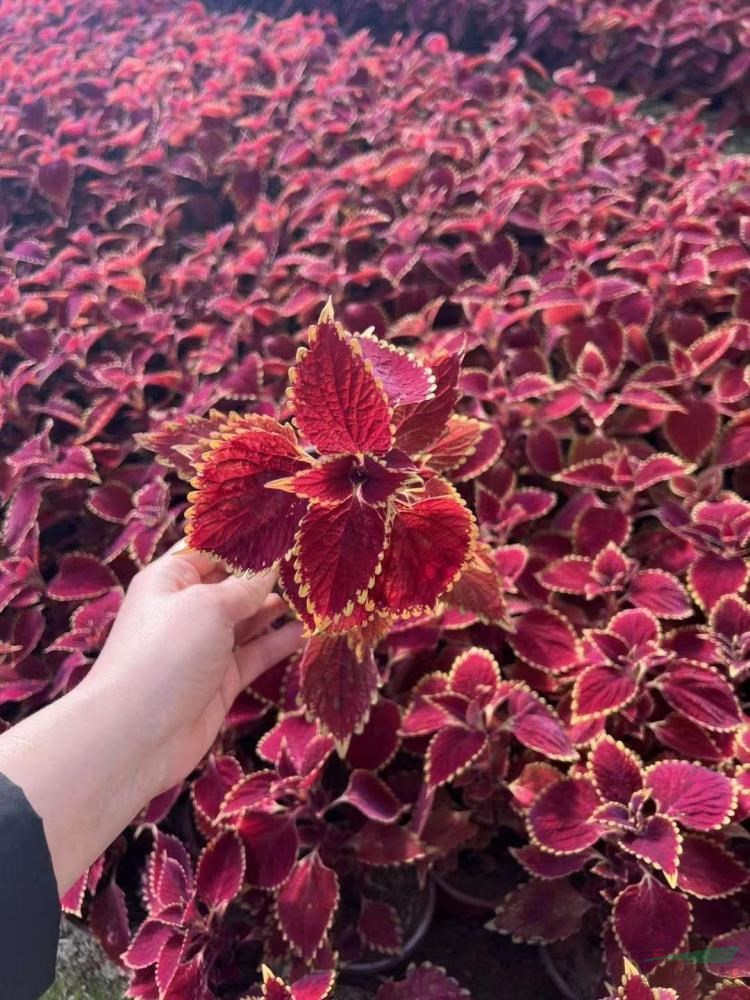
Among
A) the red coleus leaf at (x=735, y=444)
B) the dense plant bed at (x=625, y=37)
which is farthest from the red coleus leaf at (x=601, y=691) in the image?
the dense plant bed at (x=625, y=37)

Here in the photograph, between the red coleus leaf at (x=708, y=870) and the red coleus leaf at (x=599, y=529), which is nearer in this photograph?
the red coleus leaf at (x=708, y=870)

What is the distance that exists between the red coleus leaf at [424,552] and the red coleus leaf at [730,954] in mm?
507

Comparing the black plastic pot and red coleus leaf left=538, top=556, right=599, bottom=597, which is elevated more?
red coleus leaf left=538, top=556, right=599, bottom=597

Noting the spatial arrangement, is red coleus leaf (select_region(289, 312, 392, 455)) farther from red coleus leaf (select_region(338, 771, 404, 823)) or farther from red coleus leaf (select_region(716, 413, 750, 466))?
red coleus leaf (select_region(716, 413, 750, 466))

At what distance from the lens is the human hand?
37.6 inches

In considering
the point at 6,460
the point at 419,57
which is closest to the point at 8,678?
the point at 6,460

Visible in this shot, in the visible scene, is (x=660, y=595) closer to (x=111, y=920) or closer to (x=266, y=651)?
(x=266, y=651)

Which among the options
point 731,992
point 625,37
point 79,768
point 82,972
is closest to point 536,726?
point 731,992

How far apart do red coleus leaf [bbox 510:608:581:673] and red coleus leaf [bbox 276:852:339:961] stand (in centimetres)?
39

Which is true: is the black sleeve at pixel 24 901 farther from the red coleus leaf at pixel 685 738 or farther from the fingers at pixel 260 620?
the red coleus leaf at pixel 685 738

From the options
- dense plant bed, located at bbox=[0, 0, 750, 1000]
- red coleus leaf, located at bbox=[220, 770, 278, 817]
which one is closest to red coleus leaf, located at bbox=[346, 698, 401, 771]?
dense plant bed, located at bbox=[0, 0, 750, 1000]

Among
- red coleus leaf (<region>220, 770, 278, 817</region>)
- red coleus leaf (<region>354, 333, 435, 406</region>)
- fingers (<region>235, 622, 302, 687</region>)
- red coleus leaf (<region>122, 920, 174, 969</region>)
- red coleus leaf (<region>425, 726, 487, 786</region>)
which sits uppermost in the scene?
red coleus leaf (<region>354, 333, 435, 406</region>)

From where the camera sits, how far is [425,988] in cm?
101

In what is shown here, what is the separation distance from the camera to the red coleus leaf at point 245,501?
78cm
